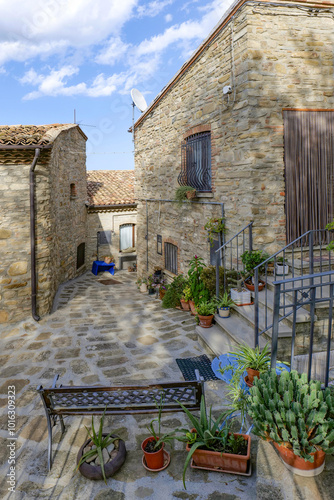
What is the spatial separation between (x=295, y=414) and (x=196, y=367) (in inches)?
113

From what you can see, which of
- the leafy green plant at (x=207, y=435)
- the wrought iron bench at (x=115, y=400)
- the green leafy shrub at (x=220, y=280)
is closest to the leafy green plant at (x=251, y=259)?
the green leafy shrub at (x=220, y=280)

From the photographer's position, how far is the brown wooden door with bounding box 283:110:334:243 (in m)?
6.48

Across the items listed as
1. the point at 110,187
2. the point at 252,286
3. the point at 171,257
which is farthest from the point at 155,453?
the point at 110,187

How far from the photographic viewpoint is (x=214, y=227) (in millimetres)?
7453

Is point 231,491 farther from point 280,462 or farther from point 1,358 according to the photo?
point 1,358

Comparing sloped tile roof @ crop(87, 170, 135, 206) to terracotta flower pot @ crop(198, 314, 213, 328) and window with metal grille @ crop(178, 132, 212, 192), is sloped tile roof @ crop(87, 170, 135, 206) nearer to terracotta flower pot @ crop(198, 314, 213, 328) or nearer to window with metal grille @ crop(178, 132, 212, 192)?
window with metal grille @ crop(178, 132, 212, 192)

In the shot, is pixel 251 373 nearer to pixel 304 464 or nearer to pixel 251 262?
pixel 304 464

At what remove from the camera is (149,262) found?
12.8 meters

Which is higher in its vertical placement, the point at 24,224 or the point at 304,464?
the point at 24,224

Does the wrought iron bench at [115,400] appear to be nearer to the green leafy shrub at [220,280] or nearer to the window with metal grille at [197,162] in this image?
the green leafy shrub at [220,280]

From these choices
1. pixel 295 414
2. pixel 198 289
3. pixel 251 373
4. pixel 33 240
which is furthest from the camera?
pixel 33 240

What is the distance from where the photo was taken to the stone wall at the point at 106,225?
55.8 feet

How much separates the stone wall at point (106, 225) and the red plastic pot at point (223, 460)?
48.4ft

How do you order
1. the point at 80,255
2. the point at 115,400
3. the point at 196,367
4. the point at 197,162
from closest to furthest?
the point at 115,400 < the point at 196,367 < the point at 197,162 < the point at 80,255
